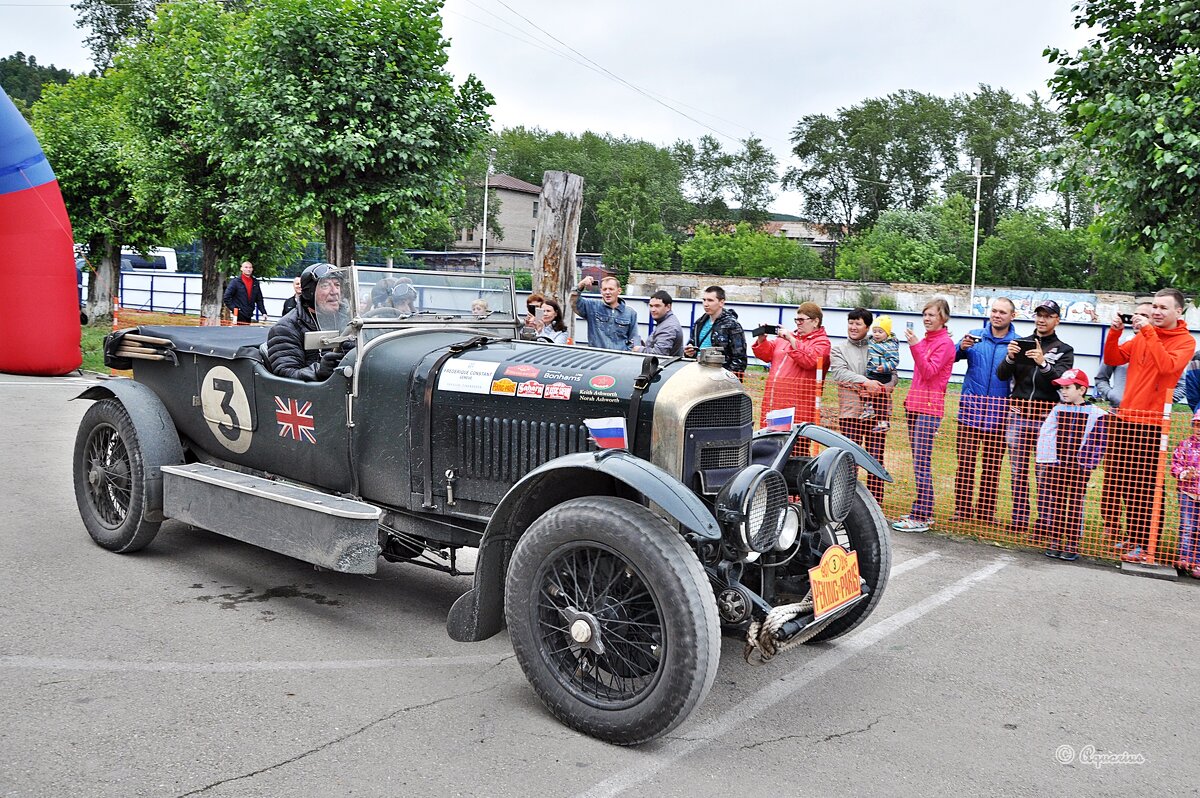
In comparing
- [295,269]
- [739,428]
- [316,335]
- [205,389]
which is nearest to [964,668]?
[739,428]

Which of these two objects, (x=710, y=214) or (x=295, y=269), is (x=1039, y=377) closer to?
(x=295, y=269)

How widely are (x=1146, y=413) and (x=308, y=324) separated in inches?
224

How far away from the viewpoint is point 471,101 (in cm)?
1438

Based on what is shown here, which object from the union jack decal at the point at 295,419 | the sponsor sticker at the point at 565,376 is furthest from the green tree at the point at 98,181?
the sponsor sticker at the point at 565,376

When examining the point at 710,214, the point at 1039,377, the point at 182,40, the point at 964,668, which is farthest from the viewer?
the point at 710,214

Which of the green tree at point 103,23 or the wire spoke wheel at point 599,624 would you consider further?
the green tree at point 103,23

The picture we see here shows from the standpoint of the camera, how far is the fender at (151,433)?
218 inches

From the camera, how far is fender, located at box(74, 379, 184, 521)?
5.54 meters

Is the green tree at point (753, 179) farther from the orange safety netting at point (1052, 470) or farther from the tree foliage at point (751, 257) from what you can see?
the orange safety netting at point (1052, 470)

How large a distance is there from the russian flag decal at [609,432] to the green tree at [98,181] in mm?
19720

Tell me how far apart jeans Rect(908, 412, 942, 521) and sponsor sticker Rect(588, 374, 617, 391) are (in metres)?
4.04

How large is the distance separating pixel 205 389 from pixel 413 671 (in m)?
2.43

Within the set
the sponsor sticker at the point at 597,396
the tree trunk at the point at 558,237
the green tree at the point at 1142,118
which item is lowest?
the sponsor sticker at the point at 597,396

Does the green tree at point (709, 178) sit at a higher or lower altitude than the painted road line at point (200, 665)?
higher
